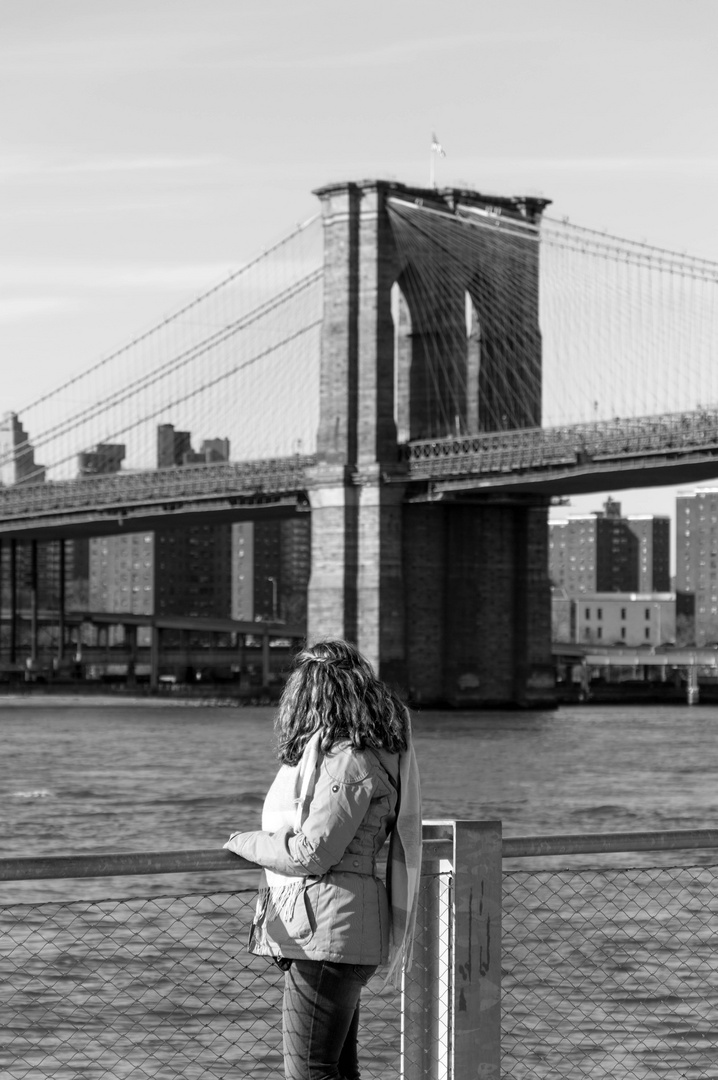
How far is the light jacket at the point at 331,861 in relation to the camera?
5.03 metres

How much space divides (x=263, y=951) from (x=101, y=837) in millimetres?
21417

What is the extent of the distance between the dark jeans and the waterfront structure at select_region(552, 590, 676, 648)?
156893 millimetres

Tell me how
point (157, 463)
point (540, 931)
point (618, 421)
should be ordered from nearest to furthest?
point (540, 931)
point (618, 421)
point (157, 463)

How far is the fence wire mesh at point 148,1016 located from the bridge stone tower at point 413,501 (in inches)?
2291

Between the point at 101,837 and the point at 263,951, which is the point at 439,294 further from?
the point at 263,951

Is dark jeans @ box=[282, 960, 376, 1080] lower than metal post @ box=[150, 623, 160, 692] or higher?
higher

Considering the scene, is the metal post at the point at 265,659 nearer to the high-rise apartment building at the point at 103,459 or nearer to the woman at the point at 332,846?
the high-rise apartment building at the point at 103,459

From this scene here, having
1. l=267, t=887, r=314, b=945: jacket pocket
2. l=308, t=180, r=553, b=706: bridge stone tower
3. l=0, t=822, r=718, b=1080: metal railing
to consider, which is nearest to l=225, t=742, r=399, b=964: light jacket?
l=267, t=887, r=314, b=945: jacket pocket

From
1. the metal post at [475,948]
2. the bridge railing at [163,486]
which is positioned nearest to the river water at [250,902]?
the metal post at [475,948]

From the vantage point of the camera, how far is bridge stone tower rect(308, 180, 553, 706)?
7456 cm

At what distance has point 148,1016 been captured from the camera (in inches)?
492

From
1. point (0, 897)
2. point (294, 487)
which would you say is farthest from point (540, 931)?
point (294, 487)

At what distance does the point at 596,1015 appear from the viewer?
40.4ft

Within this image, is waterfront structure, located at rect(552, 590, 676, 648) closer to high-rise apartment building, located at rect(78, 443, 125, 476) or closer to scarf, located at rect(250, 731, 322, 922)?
high-rise apartment building, located at rect(78, 443, 125, 476)
